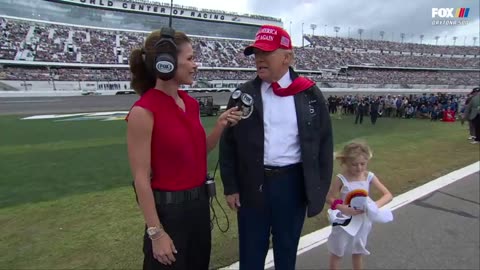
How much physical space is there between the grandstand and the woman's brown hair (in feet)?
114

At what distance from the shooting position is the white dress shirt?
2.44 meters

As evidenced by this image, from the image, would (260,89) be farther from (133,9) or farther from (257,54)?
(133,9)

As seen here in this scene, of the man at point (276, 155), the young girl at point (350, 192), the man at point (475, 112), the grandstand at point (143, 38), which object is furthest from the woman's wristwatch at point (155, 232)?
the grandstand at point (143, 38)

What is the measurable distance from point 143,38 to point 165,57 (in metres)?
57.7

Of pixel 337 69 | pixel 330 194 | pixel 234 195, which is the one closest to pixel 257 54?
pixel 234 195

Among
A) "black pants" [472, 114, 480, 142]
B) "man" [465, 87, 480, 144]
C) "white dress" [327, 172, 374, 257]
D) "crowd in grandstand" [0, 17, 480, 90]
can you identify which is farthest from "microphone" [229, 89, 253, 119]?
"crowd in grandstand" [0, 17, 480, 90]

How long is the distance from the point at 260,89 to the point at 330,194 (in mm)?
1239

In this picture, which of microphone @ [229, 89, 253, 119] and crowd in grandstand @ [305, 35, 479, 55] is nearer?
microphone @ [229, 89, 253, 119]

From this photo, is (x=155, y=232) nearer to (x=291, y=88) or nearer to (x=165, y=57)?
(x=165, y=57)

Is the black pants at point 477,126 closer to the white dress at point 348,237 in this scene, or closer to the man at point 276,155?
the white dress at point 348,237

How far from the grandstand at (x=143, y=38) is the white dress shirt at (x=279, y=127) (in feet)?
114

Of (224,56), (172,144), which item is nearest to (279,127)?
(172,144)

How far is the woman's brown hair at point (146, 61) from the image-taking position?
2014 millimetres

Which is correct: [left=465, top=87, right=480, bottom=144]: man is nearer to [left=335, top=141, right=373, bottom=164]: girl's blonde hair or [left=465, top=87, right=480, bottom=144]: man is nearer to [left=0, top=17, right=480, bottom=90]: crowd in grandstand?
[left=335, top=141, right=373, bottom=164]: girl's blonde hair
